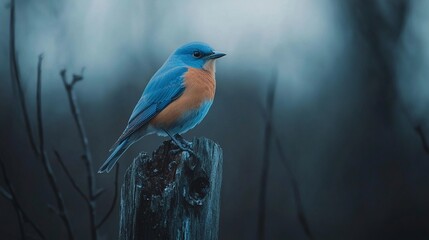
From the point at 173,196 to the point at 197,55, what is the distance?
2626 mm

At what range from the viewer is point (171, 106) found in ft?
14.4

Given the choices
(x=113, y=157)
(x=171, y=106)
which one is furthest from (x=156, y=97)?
(x=113, y=157)

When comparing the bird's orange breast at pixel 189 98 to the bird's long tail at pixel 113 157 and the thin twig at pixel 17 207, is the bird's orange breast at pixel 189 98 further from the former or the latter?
the thin twig at pixel 17 207

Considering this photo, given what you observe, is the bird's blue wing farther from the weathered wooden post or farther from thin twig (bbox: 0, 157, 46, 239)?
thin twig (bbox: 0, 157, 46, 239)

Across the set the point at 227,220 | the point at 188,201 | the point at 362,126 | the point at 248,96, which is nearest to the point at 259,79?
the point at 248,96

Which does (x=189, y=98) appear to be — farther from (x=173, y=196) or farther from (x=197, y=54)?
(x=173, y=196)

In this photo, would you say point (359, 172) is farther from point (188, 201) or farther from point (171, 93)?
point (188, 201)

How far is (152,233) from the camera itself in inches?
94.2

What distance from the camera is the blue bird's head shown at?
491 cm

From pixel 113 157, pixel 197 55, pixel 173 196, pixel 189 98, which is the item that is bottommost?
pixel 113 157

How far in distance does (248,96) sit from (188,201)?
920cm

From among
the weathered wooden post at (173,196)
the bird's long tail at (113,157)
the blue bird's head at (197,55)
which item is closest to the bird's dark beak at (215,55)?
the blue bird's head at (197,55)

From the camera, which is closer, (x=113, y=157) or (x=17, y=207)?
(x=17, y=207)

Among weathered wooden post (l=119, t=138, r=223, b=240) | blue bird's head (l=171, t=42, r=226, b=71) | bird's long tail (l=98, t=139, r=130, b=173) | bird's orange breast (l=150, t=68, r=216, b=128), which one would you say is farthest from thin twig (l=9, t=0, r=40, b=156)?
blue bird's head (l=171, t=42, r=226, b=71)
